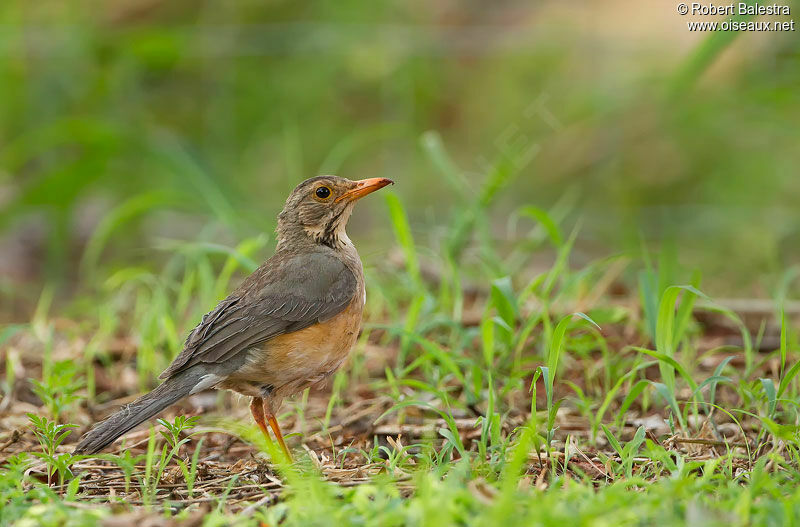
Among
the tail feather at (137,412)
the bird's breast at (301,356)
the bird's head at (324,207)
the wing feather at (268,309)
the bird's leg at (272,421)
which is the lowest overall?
the bird's leg at (272,421)

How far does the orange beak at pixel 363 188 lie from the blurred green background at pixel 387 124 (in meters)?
1.76

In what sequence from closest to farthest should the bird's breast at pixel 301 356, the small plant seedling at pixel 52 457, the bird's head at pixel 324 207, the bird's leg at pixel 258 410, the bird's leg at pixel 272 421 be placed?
the small plant seedling at pixel 52 457 → the bird's leg at pixel 272 421 → the bird's breast at pixel 301 356 → the bird's leg at pixel 258 410 → the bird's head at pixel 324 207

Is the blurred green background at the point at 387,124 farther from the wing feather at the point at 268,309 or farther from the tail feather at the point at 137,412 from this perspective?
the tail feather at the point at 137,412

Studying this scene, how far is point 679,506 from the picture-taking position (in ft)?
10.00

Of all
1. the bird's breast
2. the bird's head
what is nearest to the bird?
the bird's breast

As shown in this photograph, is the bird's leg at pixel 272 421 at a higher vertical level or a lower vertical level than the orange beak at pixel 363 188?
lower

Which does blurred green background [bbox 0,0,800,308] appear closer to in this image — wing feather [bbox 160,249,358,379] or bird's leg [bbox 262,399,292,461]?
wing feather [bbox 160,249,358,379]

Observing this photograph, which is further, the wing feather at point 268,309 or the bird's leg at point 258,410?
the bird's leg at point 258,410

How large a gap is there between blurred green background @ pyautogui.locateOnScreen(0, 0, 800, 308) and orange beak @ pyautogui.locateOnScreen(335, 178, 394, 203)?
176 cm

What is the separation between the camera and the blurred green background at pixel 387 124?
307 inches

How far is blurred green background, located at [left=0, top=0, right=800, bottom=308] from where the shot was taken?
25.6 ft

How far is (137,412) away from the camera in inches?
161

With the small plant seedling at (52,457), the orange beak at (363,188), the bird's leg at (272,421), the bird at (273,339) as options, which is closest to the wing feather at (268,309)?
the bird at (273,339)

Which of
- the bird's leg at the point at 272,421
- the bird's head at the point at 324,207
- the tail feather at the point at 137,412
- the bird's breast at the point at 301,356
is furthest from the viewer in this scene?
the bird's head at the point at 324,207
